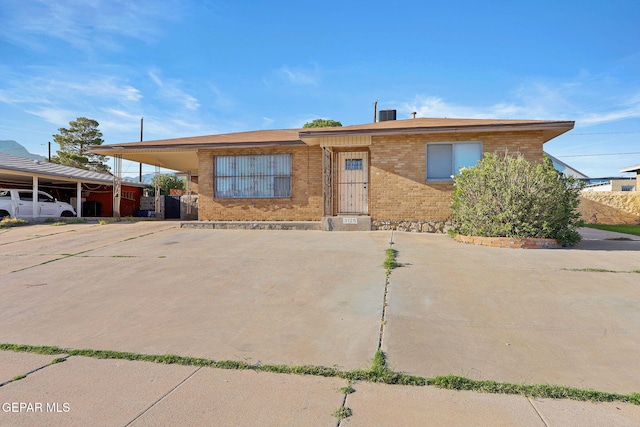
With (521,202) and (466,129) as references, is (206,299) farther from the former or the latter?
(466,129)

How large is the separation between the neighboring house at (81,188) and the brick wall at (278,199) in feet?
32.2

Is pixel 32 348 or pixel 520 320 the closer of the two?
pixel 32 348

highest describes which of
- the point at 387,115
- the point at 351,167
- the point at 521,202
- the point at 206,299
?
the point at 387,115

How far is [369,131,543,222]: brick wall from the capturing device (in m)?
10.8

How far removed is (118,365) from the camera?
11.0 feet

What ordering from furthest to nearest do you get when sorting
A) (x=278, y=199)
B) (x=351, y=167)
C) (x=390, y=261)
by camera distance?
(x=278, y=199)
(x=351, y=167)
(x=390, y=261)

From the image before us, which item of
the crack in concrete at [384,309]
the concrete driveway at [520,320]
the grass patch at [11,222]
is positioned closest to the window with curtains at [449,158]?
the concrete driveway at [520,320]

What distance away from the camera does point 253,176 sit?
13.3m

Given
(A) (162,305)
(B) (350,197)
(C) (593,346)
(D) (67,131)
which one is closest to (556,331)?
(C) (593,346)

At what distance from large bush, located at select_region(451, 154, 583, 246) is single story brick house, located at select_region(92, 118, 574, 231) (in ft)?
6.15

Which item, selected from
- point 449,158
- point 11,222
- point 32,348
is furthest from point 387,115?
point 32,348

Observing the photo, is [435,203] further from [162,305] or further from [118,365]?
[118,365]

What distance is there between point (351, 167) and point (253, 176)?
352cm

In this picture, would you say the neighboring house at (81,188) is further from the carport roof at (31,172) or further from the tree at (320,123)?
the tree at (320,123)
